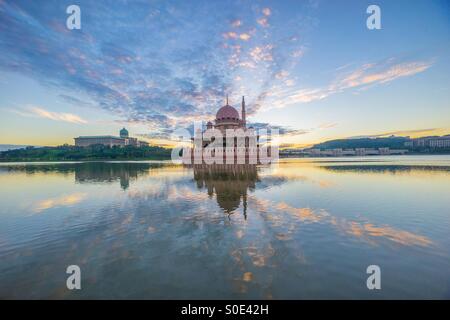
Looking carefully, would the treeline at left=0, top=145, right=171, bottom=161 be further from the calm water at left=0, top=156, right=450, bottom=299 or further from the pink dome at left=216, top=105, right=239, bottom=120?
the calm water at left=0, top=156, right=450, bottom=299

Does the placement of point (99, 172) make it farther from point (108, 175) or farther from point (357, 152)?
point (357, 152)

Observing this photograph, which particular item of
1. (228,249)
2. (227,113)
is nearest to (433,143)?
(227,113)

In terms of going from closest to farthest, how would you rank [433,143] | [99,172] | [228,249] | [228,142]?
[228,249] → [99,172] → [228,142] → [433,143]

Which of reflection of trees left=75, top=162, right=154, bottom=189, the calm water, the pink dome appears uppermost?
the pink dome

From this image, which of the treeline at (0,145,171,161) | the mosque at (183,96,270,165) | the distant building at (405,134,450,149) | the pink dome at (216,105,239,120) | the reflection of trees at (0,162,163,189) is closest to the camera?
the reflection of trees at (0,162,163,189)

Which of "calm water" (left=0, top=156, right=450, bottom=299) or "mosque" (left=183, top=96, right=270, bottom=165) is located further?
"mosque" (left=183, top=96, right=270, bottom=165)

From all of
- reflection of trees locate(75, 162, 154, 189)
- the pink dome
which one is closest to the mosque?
the pink dome

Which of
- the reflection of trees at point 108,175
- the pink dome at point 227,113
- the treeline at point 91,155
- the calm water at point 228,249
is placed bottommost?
the calm water at point 228,249

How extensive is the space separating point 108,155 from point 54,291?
109m

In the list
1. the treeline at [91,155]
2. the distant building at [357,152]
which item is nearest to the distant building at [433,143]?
the distant building at [357,152]

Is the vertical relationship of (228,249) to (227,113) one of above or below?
below

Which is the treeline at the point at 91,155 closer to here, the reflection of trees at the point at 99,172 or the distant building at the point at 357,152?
the reflection of trees at the point at 99,172

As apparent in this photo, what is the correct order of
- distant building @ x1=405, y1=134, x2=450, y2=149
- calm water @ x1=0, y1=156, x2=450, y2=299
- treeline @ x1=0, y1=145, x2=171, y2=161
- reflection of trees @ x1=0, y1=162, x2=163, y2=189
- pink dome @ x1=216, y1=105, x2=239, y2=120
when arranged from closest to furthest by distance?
calm water @ x1=0, y1=156, x2=450, y2=299 < reflection of trees @ x1=0, y1=162, x2=163, y2=189 < pink dome @ x1=216, y1=105, x2=239, y2=120 < treeline @ x1=0, y1=145, x2=171, y2=161 < distant building @ x1=405, y1=134, x2=450, y2=149

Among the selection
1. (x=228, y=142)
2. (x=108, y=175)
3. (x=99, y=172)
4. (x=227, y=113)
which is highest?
(x=227, y=113)
